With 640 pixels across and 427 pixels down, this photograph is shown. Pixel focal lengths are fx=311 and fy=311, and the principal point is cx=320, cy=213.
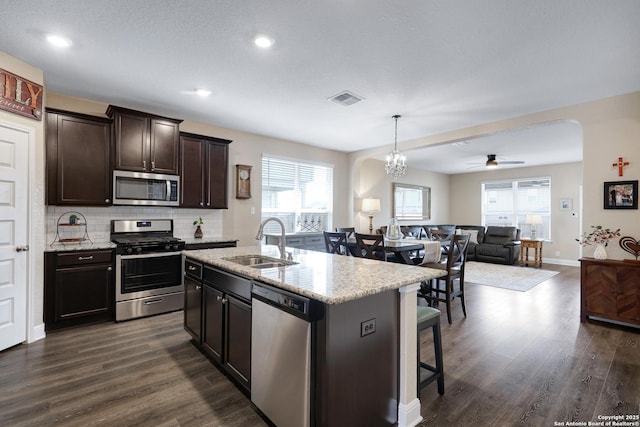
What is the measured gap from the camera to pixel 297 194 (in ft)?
19.6

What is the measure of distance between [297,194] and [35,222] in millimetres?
3778

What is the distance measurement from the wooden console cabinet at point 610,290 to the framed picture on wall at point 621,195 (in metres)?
0.63

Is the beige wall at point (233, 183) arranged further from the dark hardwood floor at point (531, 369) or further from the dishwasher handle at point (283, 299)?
the dark hardwood floor at point (531, 369)

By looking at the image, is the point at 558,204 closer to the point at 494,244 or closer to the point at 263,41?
the point at 494,244

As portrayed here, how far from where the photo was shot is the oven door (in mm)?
3566

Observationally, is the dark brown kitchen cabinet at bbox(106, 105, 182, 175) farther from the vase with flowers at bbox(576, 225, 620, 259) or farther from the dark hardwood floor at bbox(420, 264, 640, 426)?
the vase with flowers at bbox(576, 225, 620, 259)

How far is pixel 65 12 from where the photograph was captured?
218 centimetres

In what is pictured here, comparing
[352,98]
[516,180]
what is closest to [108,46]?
[352,98]

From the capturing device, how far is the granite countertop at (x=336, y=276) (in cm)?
149

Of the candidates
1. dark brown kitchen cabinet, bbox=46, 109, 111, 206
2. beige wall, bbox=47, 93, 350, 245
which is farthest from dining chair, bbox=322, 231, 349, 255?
dark brown kitchen cabinet, bbox=46, 109, 111, 206

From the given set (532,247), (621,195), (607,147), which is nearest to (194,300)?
(621,195)

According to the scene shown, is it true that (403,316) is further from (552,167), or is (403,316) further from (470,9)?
(552,167)

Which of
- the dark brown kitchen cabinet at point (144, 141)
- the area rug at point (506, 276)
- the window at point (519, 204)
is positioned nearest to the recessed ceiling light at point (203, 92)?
the dark brown kitchen cabinet at point (144, 141)

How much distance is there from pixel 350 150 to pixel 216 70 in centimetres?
390
